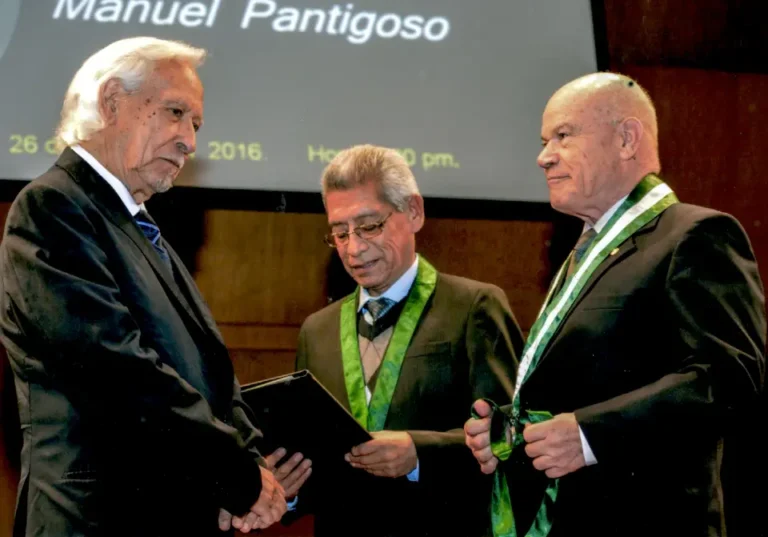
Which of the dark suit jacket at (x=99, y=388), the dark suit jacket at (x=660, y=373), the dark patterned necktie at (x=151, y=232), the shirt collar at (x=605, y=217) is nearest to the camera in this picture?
the dark suit jacket at (x=99, y=388)

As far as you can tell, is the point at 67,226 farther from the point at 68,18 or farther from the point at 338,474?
the point at 68,18

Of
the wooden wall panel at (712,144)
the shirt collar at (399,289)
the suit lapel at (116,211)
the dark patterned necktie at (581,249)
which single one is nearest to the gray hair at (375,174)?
the shirt collar at (399,289)

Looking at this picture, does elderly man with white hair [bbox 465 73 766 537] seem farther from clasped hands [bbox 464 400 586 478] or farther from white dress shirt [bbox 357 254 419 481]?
white dress shirt [bbox 357 254 419 481]

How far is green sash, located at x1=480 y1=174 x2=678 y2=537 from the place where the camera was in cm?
205

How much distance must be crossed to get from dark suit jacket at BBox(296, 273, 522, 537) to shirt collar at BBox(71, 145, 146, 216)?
797mm

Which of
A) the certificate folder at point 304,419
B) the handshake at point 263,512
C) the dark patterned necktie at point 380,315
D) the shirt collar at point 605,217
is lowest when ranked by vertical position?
the handshake at point 263,512

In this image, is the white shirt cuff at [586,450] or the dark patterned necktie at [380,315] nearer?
the white shirt cuff at [586,450]

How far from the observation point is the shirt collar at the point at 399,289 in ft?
8.54

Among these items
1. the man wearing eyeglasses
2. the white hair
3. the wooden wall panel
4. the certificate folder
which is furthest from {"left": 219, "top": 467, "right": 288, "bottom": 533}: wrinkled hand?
the wooden wall panel

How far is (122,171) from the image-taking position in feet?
6.75

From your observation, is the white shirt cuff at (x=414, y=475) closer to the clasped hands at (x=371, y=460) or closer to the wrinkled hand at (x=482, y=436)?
the clasped hands at (x=371, y=460)

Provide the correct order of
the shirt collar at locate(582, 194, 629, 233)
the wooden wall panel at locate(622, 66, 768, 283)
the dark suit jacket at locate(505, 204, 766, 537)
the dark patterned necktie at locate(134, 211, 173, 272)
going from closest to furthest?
1. the dark suit jacket at locate(505, 204, 766, 537)
2. the dark patterned necktie at locate(134, 211, 173, 272)
3. the shirt collar at locate(582, 194, 629, 233)
4. the wooden wall panel at locate(622, 66, 768, 283)

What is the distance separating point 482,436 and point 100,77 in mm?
1100

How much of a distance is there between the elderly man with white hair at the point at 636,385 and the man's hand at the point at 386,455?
0.23 metres
